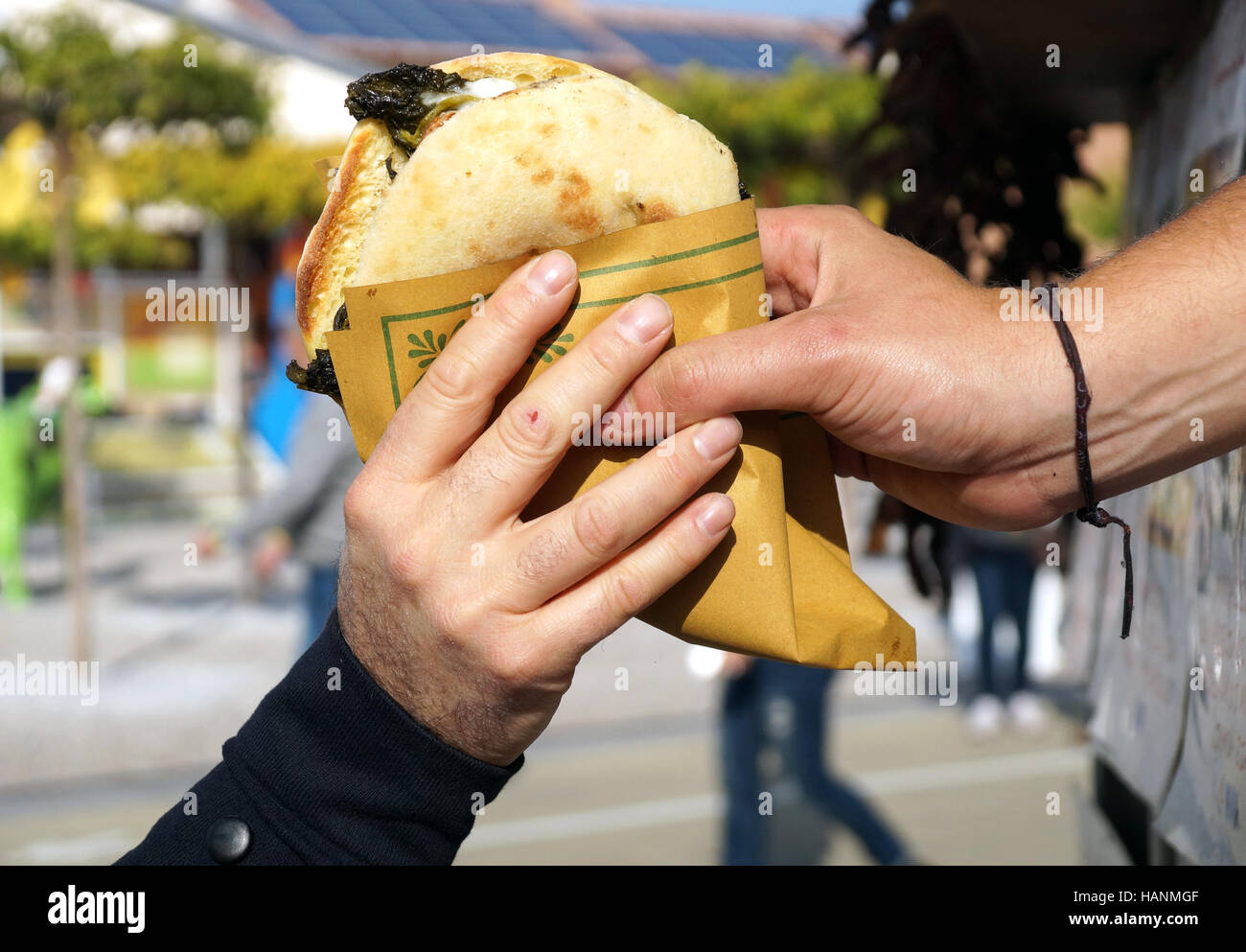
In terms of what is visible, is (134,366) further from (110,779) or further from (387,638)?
(387,638)

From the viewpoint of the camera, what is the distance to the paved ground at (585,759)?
6238mm

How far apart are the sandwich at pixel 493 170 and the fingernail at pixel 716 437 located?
298 mm

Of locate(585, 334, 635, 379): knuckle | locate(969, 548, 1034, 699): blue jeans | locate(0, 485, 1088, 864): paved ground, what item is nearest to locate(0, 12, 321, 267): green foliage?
locate(0, 485, 1088, 864): paved ground

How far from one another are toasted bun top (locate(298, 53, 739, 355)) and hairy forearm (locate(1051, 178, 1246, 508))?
538 millimetres

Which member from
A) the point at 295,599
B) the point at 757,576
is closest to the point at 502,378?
the point at 757,576

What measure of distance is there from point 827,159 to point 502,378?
14234 mm

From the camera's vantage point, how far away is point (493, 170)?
1.48 metres

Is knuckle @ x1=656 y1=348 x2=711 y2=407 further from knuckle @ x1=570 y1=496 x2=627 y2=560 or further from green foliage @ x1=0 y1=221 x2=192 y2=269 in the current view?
green foliage @ x1=0 y1=221 x2=192 y2=269

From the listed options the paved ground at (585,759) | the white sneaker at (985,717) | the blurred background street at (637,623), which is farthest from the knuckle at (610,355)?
the white sneaker at (985,717)

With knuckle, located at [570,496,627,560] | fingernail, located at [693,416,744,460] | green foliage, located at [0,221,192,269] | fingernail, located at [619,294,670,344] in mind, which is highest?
green foliage, located at [0,221,192,269]

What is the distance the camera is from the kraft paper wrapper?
151cm

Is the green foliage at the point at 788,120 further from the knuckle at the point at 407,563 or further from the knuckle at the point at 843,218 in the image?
the knuckle at the point at 407,563

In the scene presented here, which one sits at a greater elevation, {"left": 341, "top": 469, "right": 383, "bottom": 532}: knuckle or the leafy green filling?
the leafy green filling
